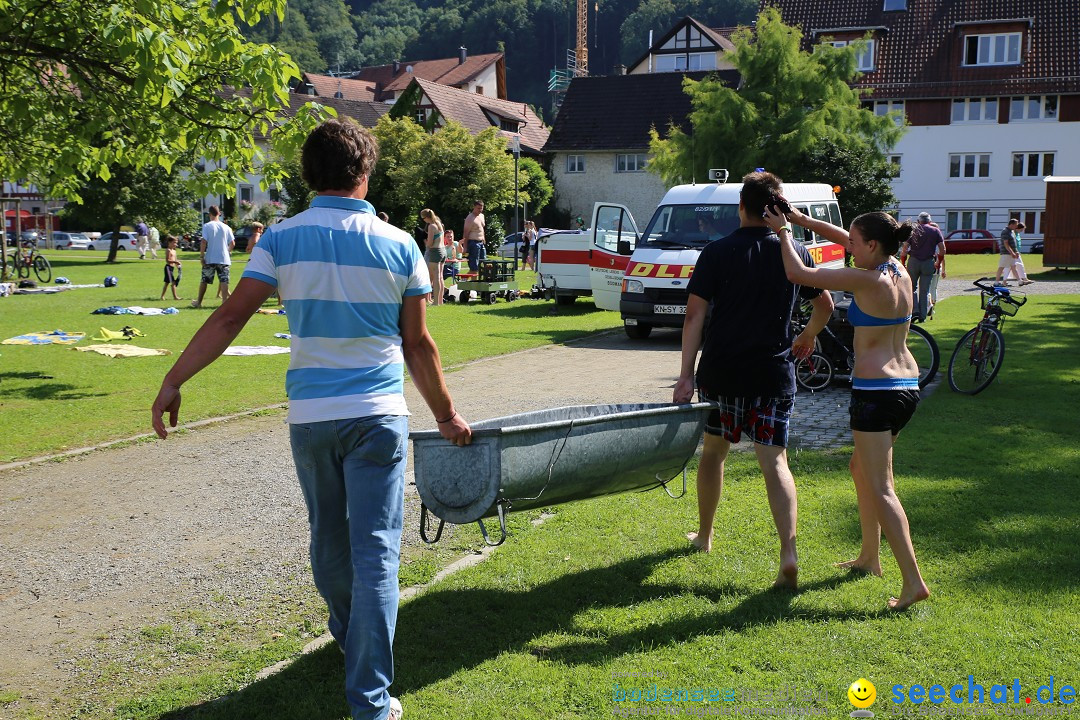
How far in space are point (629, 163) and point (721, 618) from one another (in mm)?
58289

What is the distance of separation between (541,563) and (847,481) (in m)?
2.74

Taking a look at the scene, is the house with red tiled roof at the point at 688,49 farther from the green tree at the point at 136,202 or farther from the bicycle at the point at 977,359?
the bicycle at the point at 977,359

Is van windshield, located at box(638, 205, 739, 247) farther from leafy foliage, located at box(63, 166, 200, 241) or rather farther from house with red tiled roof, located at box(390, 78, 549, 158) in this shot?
house with red tiled roof, located at box(390, 78, 549, 158)

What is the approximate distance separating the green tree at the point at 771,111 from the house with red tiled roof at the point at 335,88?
2515 inches

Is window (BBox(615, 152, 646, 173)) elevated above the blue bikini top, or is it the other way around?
window (BBox(615, 152, 646, 173))

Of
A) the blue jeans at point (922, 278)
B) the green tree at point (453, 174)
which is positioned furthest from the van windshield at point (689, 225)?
the green tree at point (453, 174)

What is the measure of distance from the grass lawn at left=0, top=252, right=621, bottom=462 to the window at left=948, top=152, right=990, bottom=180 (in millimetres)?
41119

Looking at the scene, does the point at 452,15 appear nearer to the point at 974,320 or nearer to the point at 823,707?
the point at 974,320

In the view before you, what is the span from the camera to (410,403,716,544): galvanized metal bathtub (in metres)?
4.06

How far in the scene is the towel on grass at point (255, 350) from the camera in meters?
14.2

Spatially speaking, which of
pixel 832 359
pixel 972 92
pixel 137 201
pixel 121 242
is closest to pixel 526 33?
pixel 121 242

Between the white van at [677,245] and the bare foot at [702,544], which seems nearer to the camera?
the bare foot at [702,544]

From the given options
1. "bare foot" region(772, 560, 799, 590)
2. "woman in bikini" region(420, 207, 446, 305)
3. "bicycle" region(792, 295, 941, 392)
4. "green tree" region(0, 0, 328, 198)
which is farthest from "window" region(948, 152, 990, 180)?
"bare foot" region(772, 560, 799, 590)

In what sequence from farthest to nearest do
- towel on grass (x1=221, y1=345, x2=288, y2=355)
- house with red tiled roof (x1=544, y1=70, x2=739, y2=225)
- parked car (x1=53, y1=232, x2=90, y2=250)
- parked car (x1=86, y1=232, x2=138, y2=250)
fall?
1. parked car (x1=53, y1=232, x2=90, y2=250)
2. house with red tiled roof (x1=544, y1=70, x2=739, y2=225)
3. parked car (x1=86, y1=232, x2=138, y2=250)
4. towel on grass (x1=221, y1=345, x2=288, y2=355)
